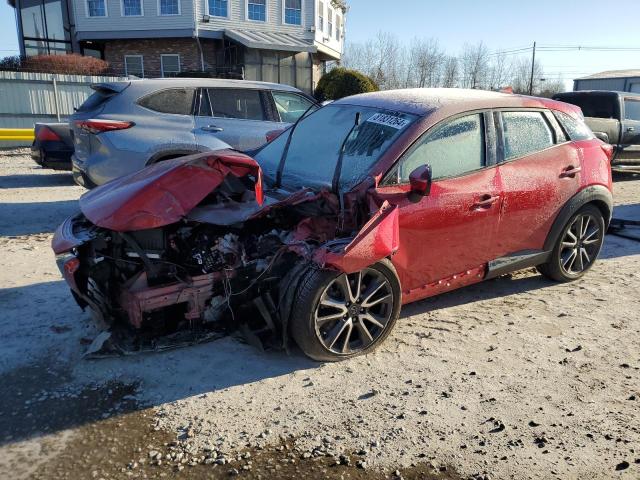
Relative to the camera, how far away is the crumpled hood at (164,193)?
3.36 meters

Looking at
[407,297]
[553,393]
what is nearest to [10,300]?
[407,297]

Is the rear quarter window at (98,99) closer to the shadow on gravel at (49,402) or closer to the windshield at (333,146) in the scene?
the windshield at (333,146)

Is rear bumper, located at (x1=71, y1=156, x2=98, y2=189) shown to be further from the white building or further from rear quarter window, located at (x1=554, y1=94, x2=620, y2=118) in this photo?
the white building

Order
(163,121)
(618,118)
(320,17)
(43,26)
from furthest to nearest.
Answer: (320,17) < (43,26) < (618,118) < (163,121)

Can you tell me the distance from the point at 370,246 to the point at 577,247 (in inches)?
107

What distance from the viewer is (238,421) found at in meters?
2.99

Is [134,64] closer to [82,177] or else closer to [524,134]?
[82,177]

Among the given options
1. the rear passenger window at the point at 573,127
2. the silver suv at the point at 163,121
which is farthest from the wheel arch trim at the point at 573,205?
the silver suv at the point at 163,121

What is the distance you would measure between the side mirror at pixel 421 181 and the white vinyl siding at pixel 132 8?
1032 inches

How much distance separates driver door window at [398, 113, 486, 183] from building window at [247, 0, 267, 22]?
26042mm

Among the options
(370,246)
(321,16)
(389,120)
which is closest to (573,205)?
(389,120)

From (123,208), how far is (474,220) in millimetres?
2548

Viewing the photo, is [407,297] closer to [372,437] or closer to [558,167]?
[372,437]

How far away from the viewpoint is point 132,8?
25.8 metres
